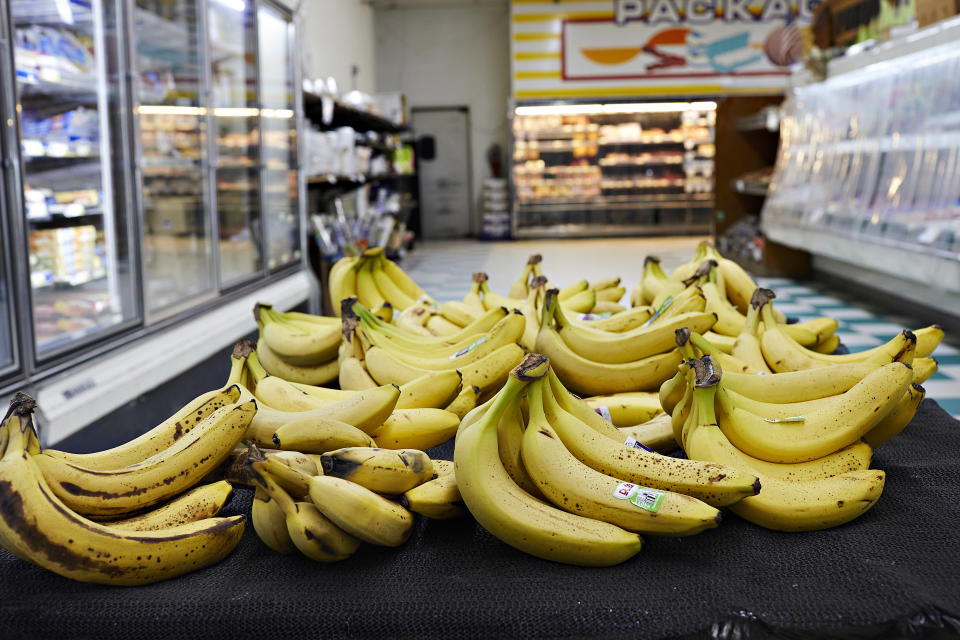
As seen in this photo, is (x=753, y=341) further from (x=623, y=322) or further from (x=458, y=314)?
(x=458, y=314)

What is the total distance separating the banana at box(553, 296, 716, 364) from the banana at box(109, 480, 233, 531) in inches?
29.9

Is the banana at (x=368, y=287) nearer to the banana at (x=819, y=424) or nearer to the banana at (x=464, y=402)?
the banana at (x=464, y=402)

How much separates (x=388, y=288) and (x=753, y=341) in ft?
3.54

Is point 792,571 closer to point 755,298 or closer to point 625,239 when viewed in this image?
point 755,298

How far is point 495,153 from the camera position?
12930mm

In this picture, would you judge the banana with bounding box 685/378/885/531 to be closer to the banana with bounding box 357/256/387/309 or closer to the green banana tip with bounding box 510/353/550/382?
the green banana tip with bounding box 510/353/550/382

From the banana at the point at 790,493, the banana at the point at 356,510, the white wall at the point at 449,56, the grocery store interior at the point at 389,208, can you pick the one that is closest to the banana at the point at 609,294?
the grocery store interior at the point at 389,208

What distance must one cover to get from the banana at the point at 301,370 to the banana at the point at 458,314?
1.34 feet

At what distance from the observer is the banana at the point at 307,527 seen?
986 millimetres

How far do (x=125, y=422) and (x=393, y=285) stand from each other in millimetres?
1389

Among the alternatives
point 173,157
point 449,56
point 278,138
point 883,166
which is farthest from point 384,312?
point 449,56

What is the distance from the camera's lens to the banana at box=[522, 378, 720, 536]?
102cm

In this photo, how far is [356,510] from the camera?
100 centimetres

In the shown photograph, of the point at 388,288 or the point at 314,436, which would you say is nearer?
the point at 314,436
